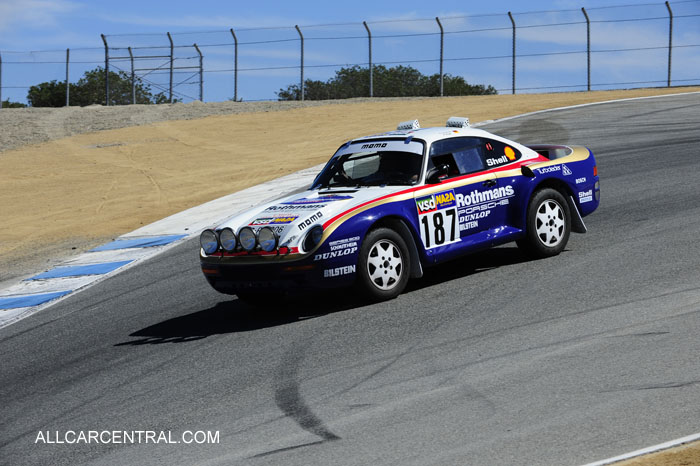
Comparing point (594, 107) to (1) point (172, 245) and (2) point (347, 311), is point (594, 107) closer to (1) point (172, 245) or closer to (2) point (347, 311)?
(1) point (172, 245)

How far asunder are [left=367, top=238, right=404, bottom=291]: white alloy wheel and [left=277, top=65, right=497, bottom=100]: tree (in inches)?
1641

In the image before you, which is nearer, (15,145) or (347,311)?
(347,311)

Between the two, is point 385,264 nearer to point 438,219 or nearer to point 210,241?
point 438,219

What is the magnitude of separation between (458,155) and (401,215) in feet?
3.93

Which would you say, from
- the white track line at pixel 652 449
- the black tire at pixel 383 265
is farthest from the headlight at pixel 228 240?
the white track line at pixel 652 449

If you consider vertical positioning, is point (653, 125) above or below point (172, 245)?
above

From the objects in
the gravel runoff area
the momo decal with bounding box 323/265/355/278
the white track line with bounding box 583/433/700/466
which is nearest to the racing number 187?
the momo decal with bounding box 323/265/355/278

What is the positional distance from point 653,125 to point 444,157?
1323 centimetres

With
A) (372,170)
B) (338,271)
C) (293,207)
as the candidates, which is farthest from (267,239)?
(372,170)

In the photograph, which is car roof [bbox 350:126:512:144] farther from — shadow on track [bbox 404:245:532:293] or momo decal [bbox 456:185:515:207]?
shadow on track [bbox 404:245:532:293]

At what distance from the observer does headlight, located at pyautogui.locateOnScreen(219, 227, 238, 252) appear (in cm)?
838

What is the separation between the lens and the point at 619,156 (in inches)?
640

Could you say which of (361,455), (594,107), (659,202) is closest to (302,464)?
(361,455)

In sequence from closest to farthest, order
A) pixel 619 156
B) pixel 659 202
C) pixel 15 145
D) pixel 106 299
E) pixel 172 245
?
1. pixel 106 299
2. pixel 659 202
3. pixel 172 245
4. pixel 619 156
5. pixel 15 145
